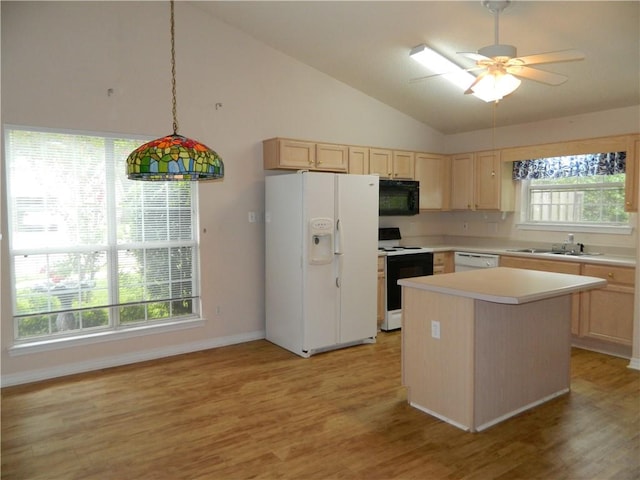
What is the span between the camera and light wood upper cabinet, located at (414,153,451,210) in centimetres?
587

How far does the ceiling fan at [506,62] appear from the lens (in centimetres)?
292

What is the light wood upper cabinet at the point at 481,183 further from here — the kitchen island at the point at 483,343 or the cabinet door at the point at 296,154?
the kitchen island at the point at 483,343

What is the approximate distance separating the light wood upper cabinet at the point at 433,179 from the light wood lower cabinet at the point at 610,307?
1983 mm

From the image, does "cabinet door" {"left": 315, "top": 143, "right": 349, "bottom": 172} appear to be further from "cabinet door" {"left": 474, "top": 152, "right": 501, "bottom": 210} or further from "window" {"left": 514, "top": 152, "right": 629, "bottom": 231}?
"window" {"left": 514, "top": 152, "right": 629, "bottom": 231}

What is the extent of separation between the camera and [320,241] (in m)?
4.53

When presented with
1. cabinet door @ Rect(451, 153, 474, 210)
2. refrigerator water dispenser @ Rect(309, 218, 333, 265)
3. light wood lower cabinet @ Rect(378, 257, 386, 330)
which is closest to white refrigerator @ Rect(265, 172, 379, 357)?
refrigerator water dispenser @ Rect(309, 218, 333, 265)

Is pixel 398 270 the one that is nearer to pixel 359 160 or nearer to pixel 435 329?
pixel 359 160

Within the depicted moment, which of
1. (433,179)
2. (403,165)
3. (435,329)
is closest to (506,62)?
(435,329)

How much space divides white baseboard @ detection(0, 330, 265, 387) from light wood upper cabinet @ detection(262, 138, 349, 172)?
5.89 ft

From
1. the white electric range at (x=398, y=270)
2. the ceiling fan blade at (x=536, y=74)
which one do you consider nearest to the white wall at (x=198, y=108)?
the white electric range at (x=398, y=270)

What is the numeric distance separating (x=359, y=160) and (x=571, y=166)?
89.2 inches

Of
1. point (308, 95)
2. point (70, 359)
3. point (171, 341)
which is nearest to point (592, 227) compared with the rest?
point (308, 95)

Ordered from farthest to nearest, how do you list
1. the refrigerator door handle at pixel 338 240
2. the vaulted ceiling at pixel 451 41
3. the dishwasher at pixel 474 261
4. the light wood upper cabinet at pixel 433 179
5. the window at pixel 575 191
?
1. the light wood upper cabinet at pixel 433 179
2. the dishwasher at pixel 474 261
3. the window at pixel 575 191
4. the refrigerator door handle at pixel 338 240
5. the vaulted ceiling at pixel 451 41

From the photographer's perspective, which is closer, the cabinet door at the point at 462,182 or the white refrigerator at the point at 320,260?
the white refrigerator at the point at 320,260
